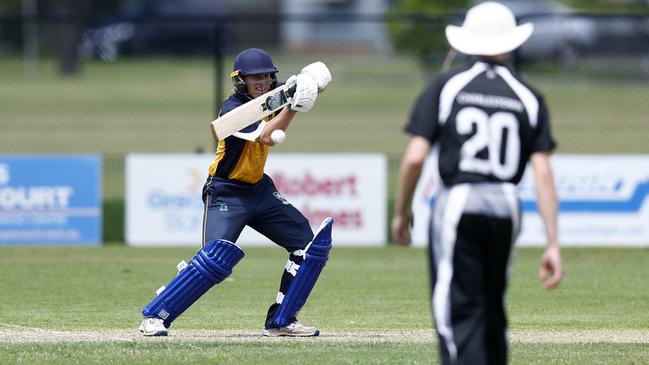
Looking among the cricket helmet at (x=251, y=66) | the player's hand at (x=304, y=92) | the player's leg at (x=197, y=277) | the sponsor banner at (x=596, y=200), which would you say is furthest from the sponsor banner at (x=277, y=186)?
the player's hand at (x=304, y=92)

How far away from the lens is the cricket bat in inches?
311

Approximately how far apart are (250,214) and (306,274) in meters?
0.56

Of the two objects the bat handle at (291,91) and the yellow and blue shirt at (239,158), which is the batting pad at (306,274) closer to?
the yellow and blue shirt at (239,158)

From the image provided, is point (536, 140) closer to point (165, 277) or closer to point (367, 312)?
point (367, 312)

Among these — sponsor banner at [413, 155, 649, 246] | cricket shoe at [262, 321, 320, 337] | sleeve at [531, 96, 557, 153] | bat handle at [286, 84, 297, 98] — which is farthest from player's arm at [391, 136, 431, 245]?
sponsor banner at [413, 155, 649, 246]

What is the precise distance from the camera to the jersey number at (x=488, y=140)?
569cm

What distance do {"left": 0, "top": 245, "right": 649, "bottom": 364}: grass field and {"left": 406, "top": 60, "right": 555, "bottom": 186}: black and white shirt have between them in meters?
2.13

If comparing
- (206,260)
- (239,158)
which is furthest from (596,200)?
(206,260)

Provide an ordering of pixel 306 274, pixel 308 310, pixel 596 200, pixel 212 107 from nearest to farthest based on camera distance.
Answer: pixel 306 274 → pixel 308 310 → pixel 596 200 → pixel 212 107

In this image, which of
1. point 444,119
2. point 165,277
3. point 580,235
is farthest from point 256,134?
point 580,235

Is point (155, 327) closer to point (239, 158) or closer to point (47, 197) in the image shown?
point (239, 158)

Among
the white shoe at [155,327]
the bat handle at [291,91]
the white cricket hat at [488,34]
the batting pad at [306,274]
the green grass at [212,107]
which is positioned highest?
the white cricket hat at [488,34]

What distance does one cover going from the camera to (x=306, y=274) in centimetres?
841

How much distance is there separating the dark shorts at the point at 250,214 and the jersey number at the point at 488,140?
2.84 meters
